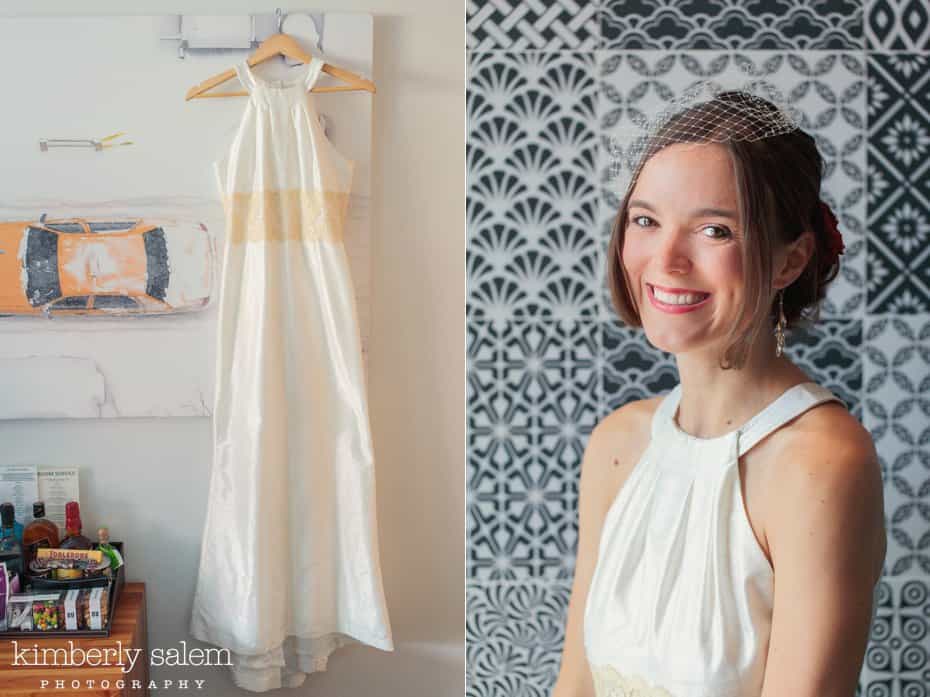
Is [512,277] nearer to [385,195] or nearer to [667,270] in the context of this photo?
[667,270]

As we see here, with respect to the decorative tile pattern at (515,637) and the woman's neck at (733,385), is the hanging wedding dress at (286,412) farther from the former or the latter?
the woman's neck at (733,385)

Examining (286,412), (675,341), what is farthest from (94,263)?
(675,341)

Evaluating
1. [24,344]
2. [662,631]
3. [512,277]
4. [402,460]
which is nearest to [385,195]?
[402,460]

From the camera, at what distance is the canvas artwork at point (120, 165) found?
2.35m

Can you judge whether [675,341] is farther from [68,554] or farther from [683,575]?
[68,554]

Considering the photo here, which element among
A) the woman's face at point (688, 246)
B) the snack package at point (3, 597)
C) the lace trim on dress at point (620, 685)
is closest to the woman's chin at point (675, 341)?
the woman's face at point (688, 246)

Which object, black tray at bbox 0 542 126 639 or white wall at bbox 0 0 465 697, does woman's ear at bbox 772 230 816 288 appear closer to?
white wall at bbox 0 0 465 697

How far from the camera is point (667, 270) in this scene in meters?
0.94

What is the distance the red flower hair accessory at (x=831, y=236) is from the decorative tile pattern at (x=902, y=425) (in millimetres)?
104

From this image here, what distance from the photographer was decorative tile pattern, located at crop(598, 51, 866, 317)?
1.01 metres

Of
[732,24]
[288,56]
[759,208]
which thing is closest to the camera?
[759,208]

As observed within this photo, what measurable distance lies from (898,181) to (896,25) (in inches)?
6.2

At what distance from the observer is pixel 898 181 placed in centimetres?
102

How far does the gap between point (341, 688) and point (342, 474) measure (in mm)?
630
